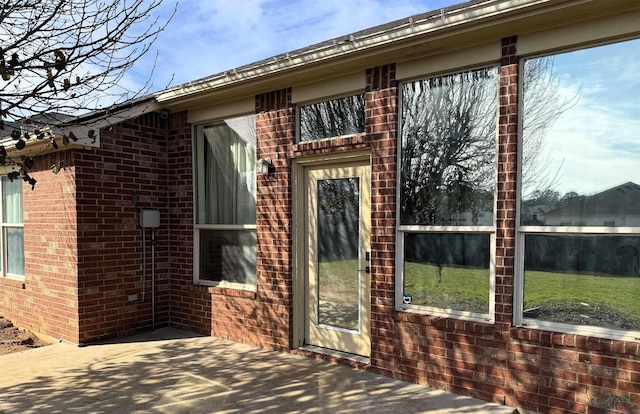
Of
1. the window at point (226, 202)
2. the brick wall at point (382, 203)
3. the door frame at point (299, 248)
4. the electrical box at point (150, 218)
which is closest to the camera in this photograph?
the brick wall at point (382, 203)

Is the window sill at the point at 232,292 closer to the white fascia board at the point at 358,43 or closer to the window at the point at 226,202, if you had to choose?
the window at the point at 226,202

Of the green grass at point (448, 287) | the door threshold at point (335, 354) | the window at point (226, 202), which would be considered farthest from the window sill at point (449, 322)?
the window at point (226, 202)

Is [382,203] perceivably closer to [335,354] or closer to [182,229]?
[335,354]

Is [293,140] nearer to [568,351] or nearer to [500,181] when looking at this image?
[500,181]

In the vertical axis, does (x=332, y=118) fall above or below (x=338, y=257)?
above

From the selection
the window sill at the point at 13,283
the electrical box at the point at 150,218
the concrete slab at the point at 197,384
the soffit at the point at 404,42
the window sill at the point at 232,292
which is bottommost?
the concrete slab at the point at 197,384

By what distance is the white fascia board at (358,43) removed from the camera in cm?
329

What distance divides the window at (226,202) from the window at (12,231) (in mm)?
2960

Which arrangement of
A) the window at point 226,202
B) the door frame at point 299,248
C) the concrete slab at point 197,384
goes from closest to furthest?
the concrete slab at point 197,384 → the door frame at point 299,248 → the window at point 226,202

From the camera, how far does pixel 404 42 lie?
381 cm

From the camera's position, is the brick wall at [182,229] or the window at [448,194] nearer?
the window at [448,194]

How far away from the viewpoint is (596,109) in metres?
3.26

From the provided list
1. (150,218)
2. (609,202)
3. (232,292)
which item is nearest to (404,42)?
(609,202)

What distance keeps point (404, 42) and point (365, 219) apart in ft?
5.90
